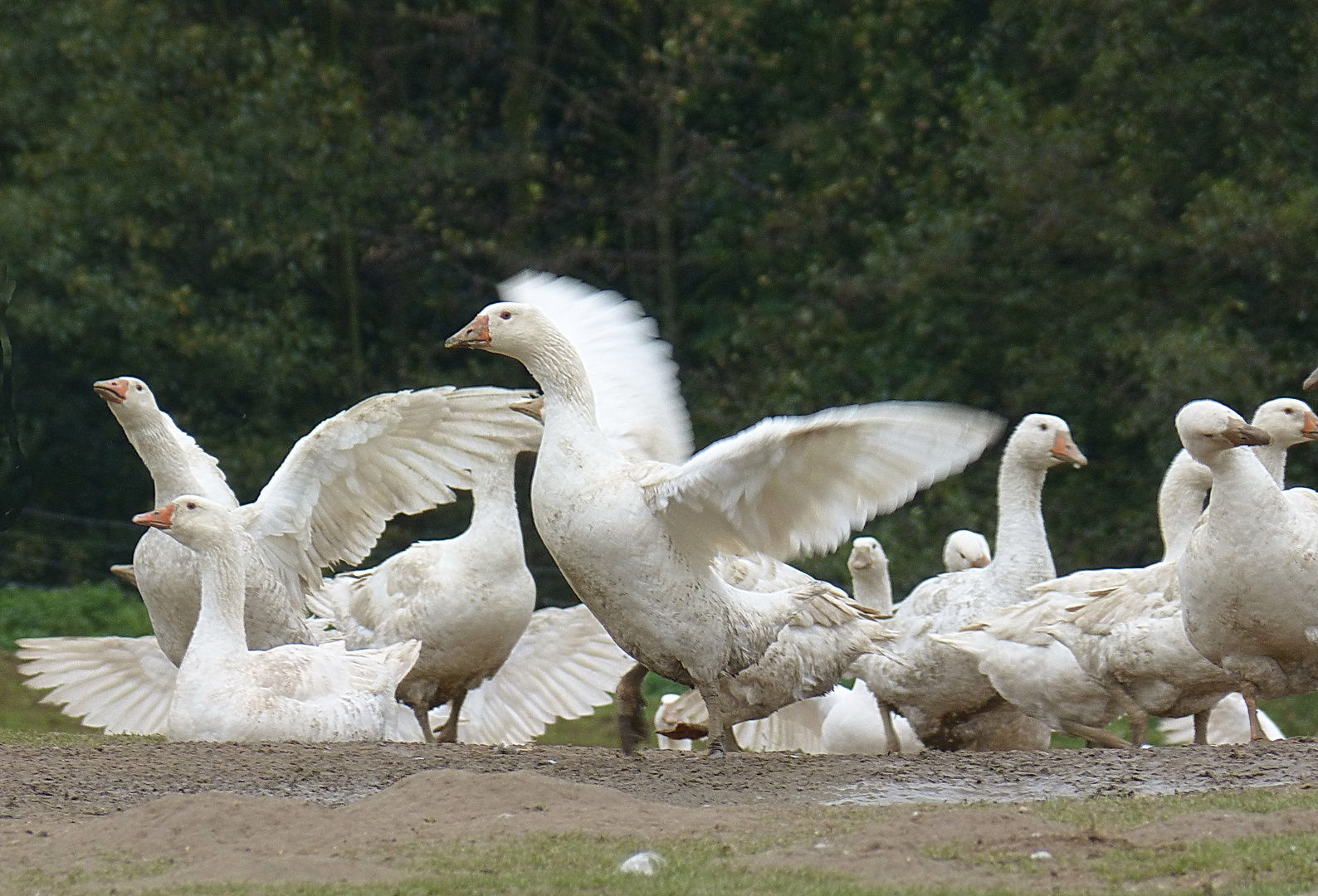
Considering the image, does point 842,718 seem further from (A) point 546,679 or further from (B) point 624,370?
(B) point 624,370

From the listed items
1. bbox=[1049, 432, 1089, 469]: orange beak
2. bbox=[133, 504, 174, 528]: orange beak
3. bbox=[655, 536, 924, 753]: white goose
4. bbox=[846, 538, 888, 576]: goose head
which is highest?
bbox=[1049, 432, 1089, 469]: orange beak

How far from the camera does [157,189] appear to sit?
21562 millimetres

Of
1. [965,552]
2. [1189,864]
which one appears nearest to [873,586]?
[965,552]

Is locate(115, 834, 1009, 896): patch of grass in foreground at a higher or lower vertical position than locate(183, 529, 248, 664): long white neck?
lower

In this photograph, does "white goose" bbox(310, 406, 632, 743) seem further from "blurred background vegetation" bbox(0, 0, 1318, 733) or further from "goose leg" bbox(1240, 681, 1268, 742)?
"blurred background vegetation" bbox(0, 0, 1318, 733)

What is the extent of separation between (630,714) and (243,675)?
1819 mm

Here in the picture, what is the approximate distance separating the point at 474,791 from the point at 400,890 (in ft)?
4.25

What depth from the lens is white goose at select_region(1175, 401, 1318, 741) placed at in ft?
26.0

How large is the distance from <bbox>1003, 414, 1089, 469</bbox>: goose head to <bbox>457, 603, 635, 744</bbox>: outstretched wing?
3.03 meters

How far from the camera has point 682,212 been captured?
23188 millimetres

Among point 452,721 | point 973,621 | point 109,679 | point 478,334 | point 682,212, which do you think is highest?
point 682,212

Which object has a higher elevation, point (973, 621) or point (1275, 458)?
point (1275, 458)

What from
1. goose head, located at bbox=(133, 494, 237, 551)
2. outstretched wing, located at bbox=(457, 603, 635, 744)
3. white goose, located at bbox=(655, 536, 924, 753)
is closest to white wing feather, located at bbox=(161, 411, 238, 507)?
goose head, located at bbox=(133, 494, 237, 551)

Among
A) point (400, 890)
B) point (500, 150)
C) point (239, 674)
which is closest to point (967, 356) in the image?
point (500, 150)
